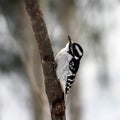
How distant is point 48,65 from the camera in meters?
3.14

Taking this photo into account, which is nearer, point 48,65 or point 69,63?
point 48,65

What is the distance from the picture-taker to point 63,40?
9.52 metres

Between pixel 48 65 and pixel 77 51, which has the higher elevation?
pixel 77 51

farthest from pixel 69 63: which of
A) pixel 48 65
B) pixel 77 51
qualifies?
pixel 48 65

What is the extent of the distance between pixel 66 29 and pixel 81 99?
120 centimetres

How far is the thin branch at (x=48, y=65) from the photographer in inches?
119

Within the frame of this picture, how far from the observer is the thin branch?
304 cm

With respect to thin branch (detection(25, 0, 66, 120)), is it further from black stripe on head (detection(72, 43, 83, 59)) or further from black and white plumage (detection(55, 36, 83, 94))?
black stripe on head (detection(72, 43, 83, 59))

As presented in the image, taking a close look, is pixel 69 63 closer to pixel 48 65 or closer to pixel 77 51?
pixel 77 51

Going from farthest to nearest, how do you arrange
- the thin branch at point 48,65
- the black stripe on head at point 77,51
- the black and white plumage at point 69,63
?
the black stripe on head at point 77,51 → the black and white plumage at point 69,63 → the thin branch at point 48,65

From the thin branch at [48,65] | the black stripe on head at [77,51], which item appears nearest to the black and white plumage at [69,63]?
the black stripe on head at [77,51]

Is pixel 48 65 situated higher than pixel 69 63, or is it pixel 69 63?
pixel 69 63

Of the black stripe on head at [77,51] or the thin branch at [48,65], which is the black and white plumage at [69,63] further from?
the thin branch at [48,65]

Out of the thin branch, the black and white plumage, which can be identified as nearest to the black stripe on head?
the black and white plumage
